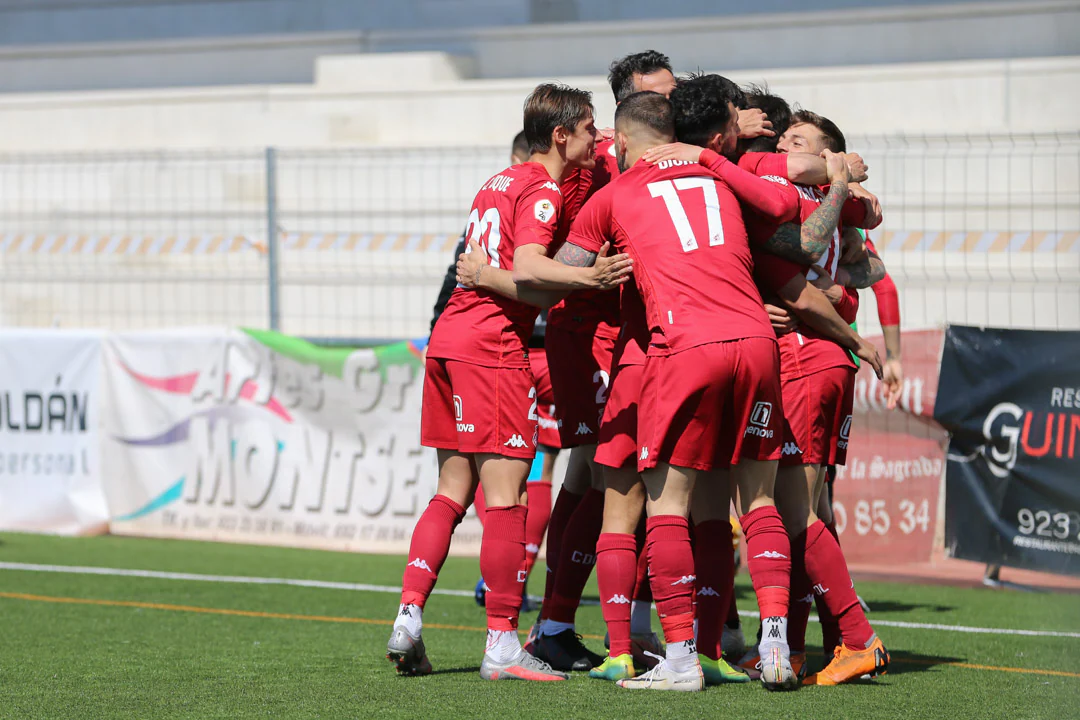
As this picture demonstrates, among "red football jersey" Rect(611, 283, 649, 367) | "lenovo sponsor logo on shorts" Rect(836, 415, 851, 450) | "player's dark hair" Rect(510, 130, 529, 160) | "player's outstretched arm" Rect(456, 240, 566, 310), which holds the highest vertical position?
"player's dark hair" Rect(510, 130, 529, 160)

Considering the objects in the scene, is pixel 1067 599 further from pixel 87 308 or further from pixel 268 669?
pixel 87 308

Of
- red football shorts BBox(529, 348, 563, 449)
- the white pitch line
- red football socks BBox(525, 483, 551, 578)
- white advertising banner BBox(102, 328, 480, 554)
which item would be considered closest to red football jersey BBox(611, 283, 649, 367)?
red football shorts BBox(529, 348, 563, 449)

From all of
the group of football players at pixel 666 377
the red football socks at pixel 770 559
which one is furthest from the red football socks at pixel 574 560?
the red football socks at pixel 770 559

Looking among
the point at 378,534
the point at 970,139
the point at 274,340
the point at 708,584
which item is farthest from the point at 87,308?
the point at 708,584

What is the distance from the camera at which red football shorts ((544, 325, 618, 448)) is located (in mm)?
5199

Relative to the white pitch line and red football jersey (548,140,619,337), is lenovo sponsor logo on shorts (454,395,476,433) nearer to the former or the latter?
red football jersey (548,140,619,337)

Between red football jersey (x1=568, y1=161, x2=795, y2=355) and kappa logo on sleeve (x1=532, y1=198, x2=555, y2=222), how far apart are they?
0.22 metres

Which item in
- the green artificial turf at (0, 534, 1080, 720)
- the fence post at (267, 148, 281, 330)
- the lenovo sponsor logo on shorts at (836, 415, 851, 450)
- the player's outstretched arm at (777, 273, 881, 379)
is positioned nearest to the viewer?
the green artificial turf at (0, 534, 1080, 720)

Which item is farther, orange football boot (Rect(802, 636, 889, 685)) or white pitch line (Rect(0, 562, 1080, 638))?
white pitch line (Rect(0, 562, 1080, 638))

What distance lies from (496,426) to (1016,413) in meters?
4.35

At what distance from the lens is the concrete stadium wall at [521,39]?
46.2ft

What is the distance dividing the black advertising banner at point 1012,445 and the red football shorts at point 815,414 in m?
3.46

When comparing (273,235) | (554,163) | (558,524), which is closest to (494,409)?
(558,524)

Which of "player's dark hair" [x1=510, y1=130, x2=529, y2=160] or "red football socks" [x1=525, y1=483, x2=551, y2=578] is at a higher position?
"player's dark hair" [x1=510, y1=130, x2=529, y2=160]
